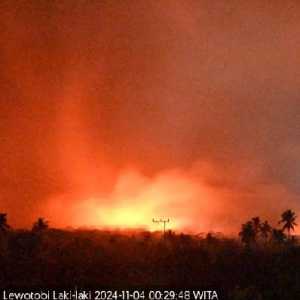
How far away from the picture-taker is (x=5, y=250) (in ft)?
273

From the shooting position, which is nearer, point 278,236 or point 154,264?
point 154,264

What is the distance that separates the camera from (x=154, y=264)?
3241 inches

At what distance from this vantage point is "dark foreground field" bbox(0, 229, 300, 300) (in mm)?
64625

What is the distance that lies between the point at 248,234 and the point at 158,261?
3192 centimetres

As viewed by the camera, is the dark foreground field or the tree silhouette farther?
the tree silhouette

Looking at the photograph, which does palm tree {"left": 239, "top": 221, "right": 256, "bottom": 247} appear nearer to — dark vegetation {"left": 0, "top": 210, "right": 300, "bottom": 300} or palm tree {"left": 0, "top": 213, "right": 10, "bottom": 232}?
dark vegetation {"left": 0, "top": 210, "right": 300, "bottom": 300}

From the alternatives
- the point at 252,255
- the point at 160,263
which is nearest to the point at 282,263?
the point at 252,255

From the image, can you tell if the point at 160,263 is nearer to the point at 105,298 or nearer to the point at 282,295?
the point at 282,295

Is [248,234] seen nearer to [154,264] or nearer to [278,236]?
[278,236]

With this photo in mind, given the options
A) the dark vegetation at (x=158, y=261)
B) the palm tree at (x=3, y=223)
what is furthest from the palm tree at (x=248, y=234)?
the palm tree at (x=3, y=223)

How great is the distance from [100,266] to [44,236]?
84.6 ft

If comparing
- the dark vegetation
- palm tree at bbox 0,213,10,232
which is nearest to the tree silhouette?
the dark vegetation

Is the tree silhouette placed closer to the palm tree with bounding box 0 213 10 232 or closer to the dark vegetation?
the dark vegetation

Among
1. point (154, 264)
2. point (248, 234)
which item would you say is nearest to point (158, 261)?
point (154, 264)
